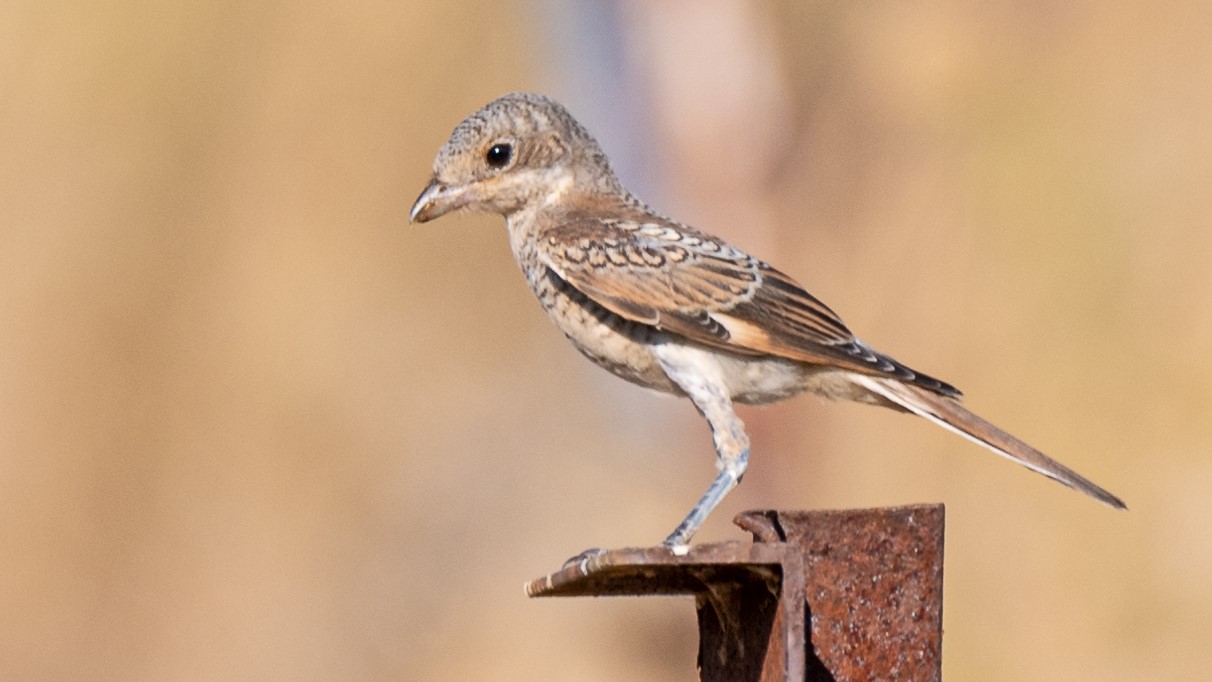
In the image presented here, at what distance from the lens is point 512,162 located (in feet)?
16.1

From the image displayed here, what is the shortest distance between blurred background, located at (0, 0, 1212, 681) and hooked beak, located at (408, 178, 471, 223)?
12.5 ft

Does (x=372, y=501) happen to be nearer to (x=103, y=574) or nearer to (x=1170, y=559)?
(x=103, y=574)

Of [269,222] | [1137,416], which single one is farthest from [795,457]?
[269,222]

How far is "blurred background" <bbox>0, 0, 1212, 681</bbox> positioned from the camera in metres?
8.70

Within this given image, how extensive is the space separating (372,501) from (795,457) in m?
3.01

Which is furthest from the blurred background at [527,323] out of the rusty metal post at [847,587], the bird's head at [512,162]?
the rusty metal post at [847,587]

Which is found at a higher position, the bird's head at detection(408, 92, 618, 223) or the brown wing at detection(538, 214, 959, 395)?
the bird's head at detection(408, 92, 618, 223)

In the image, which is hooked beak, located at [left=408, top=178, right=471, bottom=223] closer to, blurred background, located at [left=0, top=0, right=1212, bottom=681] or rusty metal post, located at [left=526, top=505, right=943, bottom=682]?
rusty metal post, located at [left=526, top=505, right=943, bottom=682]

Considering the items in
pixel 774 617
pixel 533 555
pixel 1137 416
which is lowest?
pixel 774 617

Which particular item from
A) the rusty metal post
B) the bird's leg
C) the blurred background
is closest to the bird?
the bird's leg

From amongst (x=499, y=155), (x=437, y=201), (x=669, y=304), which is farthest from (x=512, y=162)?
(x=669, y=304)

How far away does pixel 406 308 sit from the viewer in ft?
A: 36.5

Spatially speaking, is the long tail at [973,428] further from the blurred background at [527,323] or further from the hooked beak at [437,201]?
the blurred background at [527,323]

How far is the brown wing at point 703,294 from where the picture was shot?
438 cm
